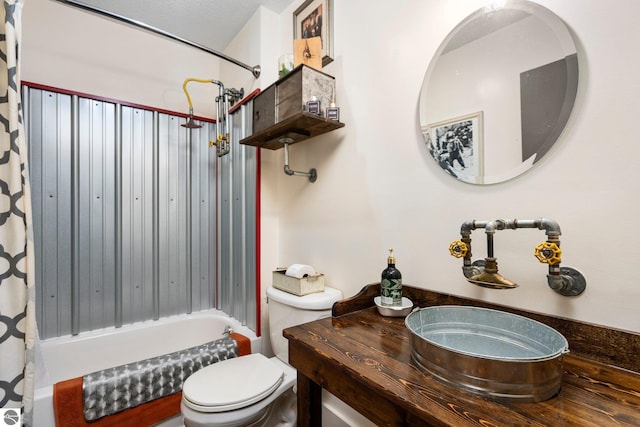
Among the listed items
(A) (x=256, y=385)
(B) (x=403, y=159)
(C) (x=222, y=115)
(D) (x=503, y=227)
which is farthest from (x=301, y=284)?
(C) (x=222, y=115)

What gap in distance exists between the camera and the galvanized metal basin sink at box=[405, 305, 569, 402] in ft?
1.82

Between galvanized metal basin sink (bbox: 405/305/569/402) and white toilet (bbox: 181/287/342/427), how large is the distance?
0.61m

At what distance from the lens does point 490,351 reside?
79 cm

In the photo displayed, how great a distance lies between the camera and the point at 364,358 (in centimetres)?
73

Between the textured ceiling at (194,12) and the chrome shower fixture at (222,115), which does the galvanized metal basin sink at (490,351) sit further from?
the textured ceiling at (194,12)

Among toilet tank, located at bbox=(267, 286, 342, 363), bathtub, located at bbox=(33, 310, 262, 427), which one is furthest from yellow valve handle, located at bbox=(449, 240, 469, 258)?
bathtub, located at bbox=(33, 310, 262, 427)

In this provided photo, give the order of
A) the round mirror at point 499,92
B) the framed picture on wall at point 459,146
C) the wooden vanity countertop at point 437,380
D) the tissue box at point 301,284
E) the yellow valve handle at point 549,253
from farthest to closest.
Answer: the tissue box at point 301,284
the framed picture on wall at point 459,146
the round mirror at point 499,92
the yellow valve handle at point 549,253
the wooden vanity countertop at point 437,380

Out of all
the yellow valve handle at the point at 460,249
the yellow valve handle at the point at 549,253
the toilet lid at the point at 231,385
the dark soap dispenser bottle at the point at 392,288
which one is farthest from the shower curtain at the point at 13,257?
the yellow valve handle at the point at 549,253

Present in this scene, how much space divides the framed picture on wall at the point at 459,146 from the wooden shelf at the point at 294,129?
487 millimetres

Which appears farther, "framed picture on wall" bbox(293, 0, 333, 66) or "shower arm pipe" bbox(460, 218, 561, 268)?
"framed picture on wall" bbox(293, 0, 333, 66)

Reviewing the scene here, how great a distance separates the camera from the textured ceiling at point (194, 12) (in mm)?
1789

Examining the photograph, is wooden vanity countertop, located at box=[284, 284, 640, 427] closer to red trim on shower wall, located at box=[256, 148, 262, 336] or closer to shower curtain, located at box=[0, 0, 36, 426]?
red trim on shower wall, located at box=[256, 148, 262, 336]

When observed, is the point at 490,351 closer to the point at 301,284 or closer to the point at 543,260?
the point at 543,260

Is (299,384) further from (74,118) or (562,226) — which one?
(74,118)
